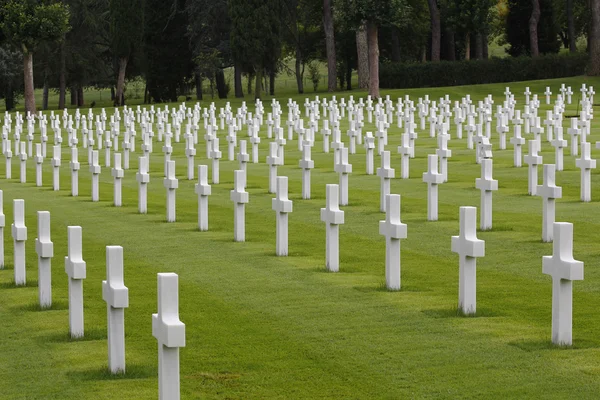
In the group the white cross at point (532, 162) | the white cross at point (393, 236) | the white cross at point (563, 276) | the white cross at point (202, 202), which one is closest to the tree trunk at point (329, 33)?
the white cross at point (532, 162)

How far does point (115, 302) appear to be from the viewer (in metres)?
7.75

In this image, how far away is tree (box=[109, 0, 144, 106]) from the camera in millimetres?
61844

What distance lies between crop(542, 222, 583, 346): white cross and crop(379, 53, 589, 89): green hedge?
53.8 m

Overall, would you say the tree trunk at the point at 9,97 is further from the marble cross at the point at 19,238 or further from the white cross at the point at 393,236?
the white cross at the point at 393,236

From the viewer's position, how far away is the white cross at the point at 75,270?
344 inches

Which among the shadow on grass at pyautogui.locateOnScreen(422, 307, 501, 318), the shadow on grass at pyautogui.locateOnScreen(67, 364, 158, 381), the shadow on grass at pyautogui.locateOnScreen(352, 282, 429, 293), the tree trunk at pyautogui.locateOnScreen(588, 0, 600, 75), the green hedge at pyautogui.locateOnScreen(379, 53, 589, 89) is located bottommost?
the shadow on grass at pyautogui.locateOnScreen(67, 364, 158, 381)

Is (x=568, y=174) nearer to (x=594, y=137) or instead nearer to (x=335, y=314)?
(x=594, y=137)

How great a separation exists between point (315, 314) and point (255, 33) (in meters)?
46.9

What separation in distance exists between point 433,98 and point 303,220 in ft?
119

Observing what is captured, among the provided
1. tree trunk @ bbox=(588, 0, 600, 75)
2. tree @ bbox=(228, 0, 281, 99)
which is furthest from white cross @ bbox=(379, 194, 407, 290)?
tree trunk @ bbox=(588, 0, 600, 75)

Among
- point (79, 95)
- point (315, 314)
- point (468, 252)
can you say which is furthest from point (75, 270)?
point (79, 95)

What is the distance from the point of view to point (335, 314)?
32.2 feet

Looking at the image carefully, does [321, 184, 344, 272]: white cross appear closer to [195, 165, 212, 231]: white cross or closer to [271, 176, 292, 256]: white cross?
[271, 176, 292, 256]: white cross

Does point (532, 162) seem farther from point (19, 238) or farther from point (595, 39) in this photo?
point (595, 39)
